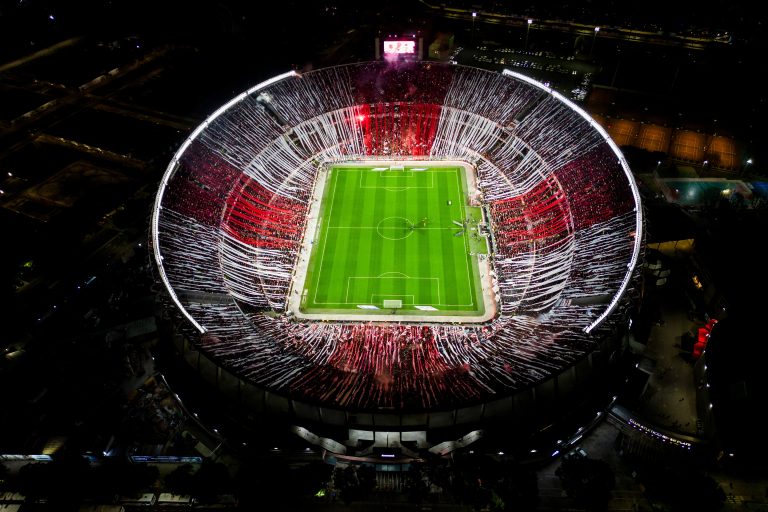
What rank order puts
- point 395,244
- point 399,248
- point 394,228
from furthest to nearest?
point 394,228, point 395,244, point 399,248

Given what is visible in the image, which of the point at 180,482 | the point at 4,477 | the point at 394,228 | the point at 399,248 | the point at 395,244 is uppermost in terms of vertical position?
the point at 394,228

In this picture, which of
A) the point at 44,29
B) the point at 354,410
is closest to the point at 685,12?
the point at 354,410

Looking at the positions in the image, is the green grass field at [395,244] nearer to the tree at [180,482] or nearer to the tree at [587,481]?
the tree at [587,481]

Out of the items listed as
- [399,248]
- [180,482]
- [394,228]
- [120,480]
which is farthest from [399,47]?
[120,480]

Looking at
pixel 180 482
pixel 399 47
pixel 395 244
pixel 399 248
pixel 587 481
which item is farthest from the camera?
pixel 399 47

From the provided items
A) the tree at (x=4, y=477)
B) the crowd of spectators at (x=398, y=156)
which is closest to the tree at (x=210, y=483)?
the crowd of spectators at (x=398, y=156)

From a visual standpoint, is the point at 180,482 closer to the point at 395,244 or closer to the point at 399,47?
the point at 395,244

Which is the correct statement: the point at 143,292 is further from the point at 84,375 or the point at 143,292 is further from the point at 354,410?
the point at 354,410

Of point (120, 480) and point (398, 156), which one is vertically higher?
point (398, 156)
